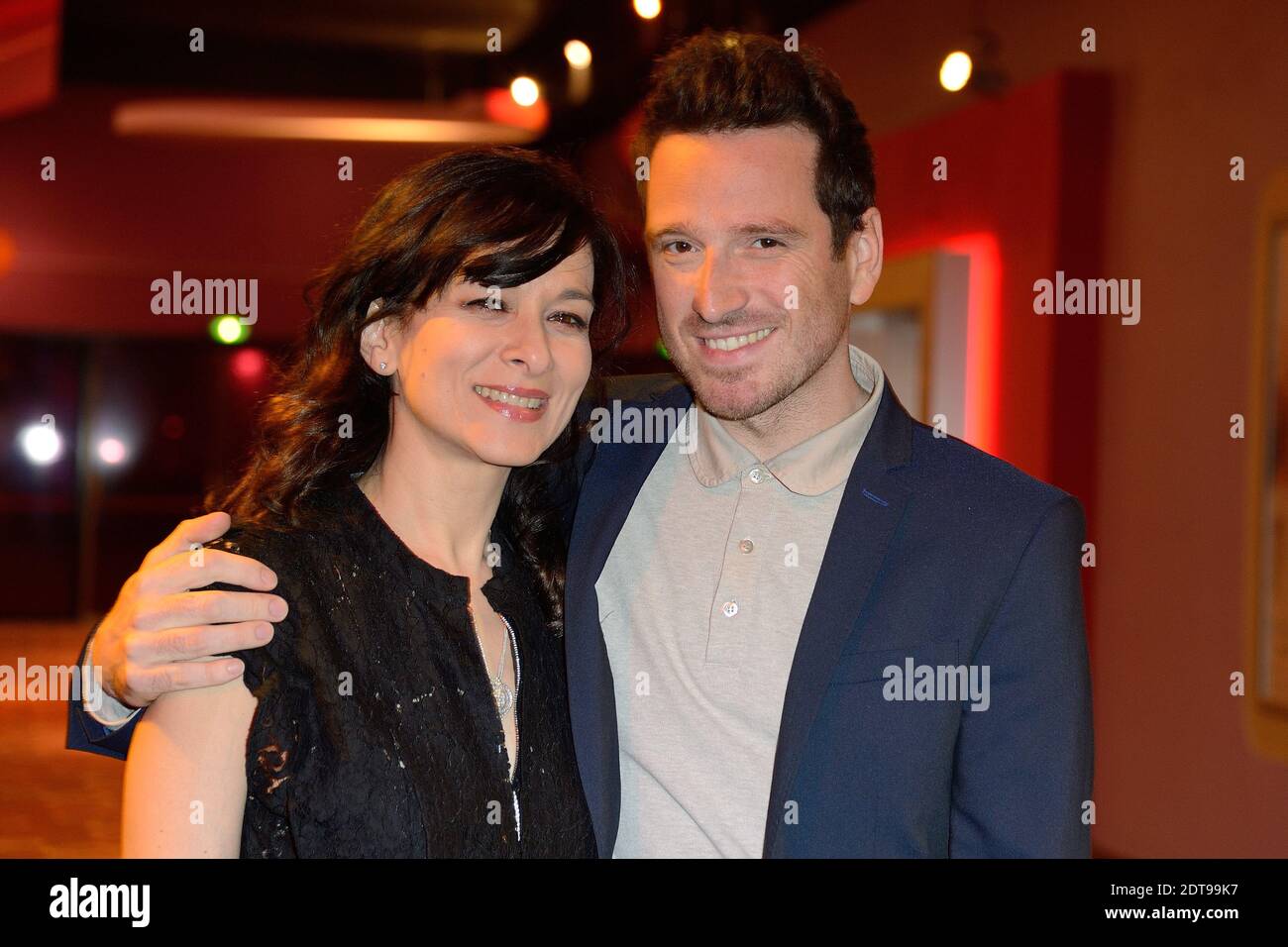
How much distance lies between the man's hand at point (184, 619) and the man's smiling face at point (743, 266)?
2.75 feet

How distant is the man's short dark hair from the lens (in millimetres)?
2227

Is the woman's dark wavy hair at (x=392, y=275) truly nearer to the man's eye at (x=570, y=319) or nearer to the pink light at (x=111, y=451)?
the man's eye at (x=570, y=319)

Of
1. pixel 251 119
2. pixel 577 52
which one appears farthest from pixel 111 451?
pixel 577 52

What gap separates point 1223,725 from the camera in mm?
3902

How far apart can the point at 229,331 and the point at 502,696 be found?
31.0 feet

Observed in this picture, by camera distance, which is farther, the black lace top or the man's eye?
the man's eye

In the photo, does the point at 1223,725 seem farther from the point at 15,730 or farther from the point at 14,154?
the point at 14,154

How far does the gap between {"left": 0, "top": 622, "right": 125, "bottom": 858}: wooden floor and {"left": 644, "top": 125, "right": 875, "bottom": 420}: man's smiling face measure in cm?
368

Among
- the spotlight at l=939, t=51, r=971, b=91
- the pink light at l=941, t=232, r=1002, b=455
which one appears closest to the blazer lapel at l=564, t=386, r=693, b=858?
the pink light at l=941, t=232, r=1002, b=455

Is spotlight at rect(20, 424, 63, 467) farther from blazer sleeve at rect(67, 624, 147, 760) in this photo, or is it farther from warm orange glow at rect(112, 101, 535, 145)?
blazer sleeve at rect(67, 624, 147, 760)

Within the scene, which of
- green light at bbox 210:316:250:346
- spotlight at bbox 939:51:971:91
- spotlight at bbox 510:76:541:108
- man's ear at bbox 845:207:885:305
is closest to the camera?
man's ear at bbox 845:207:885:305

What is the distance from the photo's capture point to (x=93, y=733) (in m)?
1.93

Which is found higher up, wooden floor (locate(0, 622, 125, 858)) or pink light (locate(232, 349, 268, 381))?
pink light (locate(232, 349, 268, 381))

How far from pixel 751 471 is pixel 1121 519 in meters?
2.73
